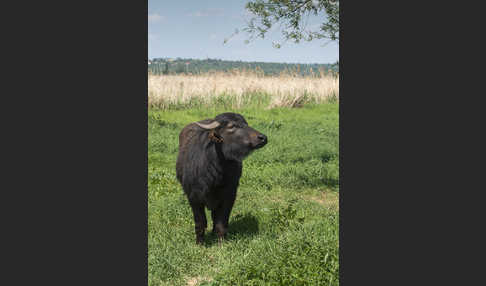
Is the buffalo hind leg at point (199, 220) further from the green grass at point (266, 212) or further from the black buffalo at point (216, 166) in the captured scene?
the green grass at point (266, 212)

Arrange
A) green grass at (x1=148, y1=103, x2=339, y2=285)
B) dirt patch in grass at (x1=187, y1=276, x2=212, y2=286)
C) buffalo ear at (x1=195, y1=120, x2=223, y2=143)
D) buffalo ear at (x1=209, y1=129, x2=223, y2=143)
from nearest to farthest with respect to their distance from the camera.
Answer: green grass at (x1=148, y1=103, x2=339, y2=285) < dirt patch in grass at (x1=187, y1=276, x2=212, y2=286) < buffalo ear at (x1=195, y1=120, x2=223, y2=143) < buffalo ear at (x1=209, y1=129, x2=223, y2=143)

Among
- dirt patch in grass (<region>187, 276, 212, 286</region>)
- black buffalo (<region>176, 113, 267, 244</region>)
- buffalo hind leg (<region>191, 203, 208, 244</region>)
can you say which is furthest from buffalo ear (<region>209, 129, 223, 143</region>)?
dirt patch in grass (<region>187, 276, 212, 286</region>)

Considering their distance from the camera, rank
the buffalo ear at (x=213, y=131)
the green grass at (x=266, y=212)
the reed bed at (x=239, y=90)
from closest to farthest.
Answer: the green grass at (x=266, y=212) → the buffalo ear at (x=213, y=131) → the reed bed at (x=239, y=90)

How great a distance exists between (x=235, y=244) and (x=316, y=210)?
1437 millimetres

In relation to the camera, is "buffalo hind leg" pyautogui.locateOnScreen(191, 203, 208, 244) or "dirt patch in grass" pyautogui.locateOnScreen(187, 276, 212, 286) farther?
"buffalo hind leg" pyautogui.locateOnScreen(191, 203, 208, 244)

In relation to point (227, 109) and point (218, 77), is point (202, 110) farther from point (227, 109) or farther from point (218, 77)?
point (218, 77)

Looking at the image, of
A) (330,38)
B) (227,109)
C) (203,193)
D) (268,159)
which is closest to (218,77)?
(227,109)

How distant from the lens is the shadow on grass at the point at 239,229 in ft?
16.8

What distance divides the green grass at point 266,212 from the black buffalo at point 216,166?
40 centimetres

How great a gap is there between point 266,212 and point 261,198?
772 mm

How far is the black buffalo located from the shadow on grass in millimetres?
153

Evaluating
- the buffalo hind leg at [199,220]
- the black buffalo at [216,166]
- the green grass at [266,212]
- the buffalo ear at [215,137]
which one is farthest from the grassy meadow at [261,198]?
the buffalo ear at [215,137]

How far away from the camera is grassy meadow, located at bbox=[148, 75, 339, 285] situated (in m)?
3.72

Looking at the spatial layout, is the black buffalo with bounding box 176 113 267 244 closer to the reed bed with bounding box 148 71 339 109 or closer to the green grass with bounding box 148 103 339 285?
the green grass with bounding box 148 103 339 285
